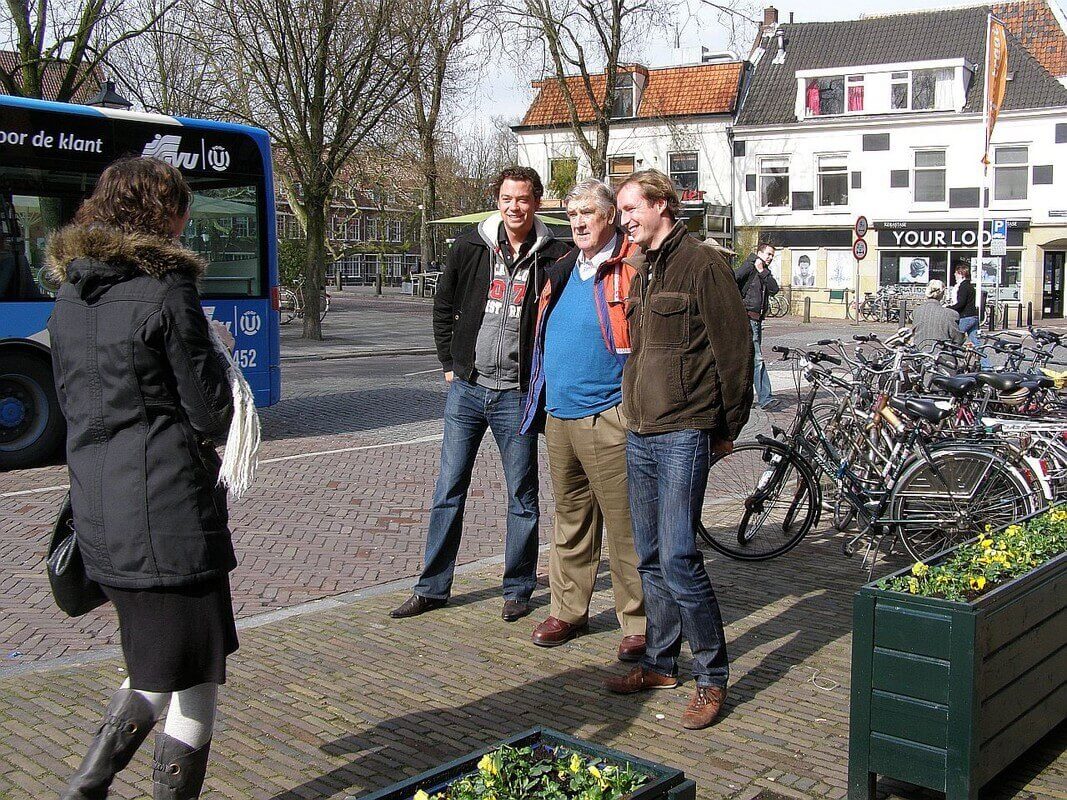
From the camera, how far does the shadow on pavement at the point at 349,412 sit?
452 inches

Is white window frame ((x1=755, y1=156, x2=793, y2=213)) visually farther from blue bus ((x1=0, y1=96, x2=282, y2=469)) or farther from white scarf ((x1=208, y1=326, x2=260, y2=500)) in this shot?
white scarf ((x1=208, y1=326, x2=260, y2=500))

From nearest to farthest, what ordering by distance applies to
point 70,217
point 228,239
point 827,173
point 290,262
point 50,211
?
1. point 70,217
2. point 50,211
3. point 228,239
4. point 290,262
5. point 827,173

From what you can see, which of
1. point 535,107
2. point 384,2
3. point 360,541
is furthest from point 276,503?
point 535,107

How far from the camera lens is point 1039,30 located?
132 ft

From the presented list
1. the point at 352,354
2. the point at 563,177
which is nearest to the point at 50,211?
the point at 352,354

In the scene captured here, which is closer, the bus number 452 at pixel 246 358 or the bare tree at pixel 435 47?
the bus number 452 at pixel 246 358

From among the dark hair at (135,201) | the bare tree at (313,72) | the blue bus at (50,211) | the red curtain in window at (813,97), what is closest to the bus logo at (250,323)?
the blue bus at (50,211)

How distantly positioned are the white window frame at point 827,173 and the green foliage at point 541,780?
39350 millimetres

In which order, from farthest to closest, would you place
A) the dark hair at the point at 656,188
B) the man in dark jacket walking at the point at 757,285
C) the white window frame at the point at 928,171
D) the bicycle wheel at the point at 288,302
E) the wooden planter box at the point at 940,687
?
the white window frame at the point at 928,171, the bicycle wheel at the point at 288,302, the man in dark jacket walking at the point at 757,285, the dark hair at the point at 656,188, the wooden planter box at the point at 940,687

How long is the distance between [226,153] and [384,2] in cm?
1041

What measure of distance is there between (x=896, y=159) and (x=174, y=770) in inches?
1559

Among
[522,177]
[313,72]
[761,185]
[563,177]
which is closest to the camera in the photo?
[522,177]

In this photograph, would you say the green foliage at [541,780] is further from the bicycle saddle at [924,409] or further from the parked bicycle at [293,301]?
the parked bicycle at [293,301]

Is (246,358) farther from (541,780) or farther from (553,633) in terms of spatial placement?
(541,780)
